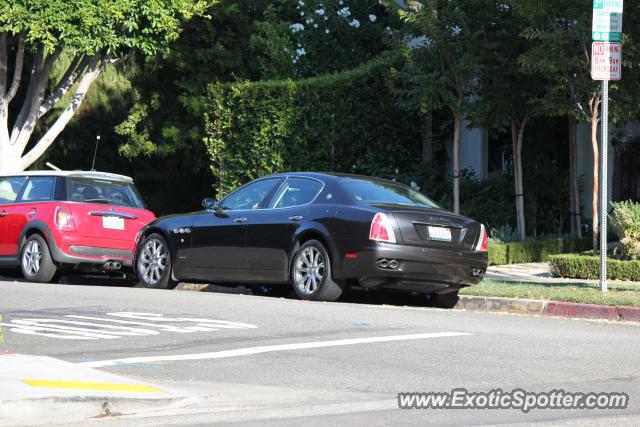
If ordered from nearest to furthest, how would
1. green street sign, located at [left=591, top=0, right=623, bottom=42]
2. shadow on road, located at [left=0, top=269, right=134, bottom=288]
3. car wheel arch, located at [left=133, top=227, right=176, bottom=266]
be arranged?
green street sign, located at [left=591, top=0, right=623, bottom=42] → car wheel arch, located at [left=133, top=227, right=176, bottom=266] → shadow on road, located at [left=0, top=269, right=134, bottom=288]

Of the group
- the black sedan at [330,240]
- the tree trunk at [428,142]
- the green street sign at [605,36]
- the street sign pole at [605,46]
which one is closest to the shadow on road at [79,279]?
the black sedan at [330,240]

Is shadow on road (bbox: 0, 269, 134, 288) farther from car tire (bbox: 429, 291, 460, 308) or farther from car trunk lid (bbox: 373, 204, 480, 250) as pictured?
car trunk lid (bbox: 373, 204, 480, 250)

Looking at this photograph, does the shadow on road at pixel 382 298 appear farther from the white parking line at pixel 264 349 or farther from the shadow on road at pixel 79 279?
the shadow on road at pixel 79 279

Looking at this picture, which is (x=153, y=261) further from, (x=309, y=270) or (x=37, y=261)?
(x=309, y=270)

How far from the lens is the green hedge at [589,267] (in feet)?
55.1

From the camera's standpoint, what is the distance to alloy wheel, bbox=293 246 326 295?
1362 centimetres

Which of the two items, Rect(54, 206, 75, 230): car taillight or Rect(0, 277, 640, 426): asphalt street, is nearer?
Rect(0, 277, 640, 426): asphalt street

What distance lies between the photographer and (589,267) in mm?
17188

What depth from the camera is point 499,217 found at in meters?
23.3

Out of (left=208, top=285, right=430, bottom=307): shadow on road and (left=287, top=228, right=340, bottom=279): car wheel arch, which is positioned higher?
(left=287, top=228, right=340, bottom=279): car wheel arch

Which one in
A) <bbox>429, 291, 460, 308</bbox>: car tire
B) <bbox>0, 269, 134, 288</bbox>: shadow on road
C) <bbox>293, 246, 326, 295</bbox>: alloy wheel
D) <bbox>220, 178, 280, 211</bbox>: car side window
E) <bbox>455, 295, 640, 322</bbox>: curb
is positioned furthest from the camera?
<bbox>0, 269, 134, 288</bbox>: shadow on road

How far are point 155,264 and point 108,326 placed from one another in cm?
489

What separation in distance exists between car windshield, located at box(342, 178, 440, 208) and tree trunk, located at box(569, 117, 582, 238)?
8723 mm

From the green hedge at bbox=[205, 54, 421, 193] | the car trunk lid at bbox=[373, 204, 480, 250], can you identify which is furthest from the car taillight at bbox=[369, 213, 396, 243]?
the green hedge at bbox=[205, 54, 421, 193]
